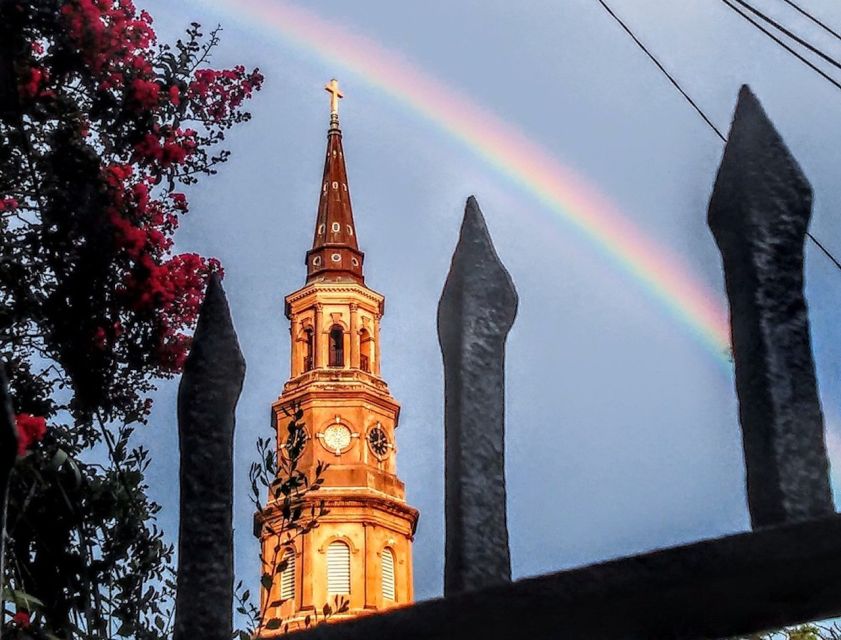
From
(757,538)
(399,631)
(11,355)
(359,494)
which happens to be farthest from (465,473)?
(359,494)

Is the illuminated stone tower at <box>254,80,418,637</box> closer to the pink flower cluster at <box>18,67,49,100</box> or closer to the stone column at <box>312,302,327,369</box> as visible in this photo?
the stone column at <box>312,302,327,369</box>

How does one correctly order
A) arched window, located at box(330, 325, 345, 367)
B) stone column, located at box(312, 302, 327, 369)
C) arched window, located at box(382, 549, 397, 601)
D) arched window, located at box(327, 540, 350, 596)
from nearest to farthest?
1. arched window, located at box(327, 540, 350, 596)
2. arched window, located at box(382, 549, 397, 601)
3. stone column, located at box(312, 302, 327, 369)
4. arched window, located at box(330, 325, 345, 367)

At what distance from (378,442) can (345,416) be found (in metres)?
1.80

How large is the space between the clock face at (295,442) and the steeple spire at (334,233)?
4149 cm

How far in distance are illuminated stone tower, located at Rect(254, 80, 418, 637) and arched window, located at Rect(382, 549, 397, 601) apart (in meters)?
0.04

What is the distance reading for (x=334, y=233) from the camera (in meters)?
48.5

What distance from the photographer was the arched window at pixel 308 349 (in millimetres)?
48125

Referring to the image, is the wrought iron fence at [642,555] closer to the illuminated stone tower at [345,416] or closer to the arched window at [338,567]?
the illuminated stone tower at [345,416]

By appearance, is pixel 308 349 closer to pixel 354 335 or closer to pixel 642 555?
pixel 354 335

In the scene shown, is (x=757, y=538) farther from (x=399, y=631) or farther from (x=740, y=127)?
(x=740, y=127)

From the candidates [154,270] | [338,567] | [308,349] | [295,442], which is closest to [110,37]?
[154,270]

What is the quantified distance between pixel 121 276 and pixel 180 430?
9.10 feet

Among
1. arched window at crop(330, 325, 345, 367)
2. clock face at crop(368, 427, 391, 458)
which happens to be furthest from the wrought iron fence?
clock face at crop(368, 427, 391, 458)

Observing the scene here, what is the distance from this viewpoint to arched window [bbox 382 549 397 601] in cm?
4525
